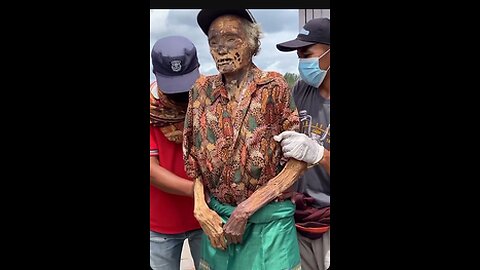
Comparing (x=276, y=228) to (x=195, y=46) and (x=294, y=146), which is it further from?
(x=195, y=46)

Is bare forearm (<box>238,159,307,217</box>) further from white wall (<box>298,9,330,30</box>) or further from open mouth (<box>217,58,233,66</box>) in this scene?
white wall (<box>298,9,330,30</box>)

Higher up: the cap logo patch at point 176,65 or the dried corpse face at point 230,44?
the dried corpse face at point 230,44

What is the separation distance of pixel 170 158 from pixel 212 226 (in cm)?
45

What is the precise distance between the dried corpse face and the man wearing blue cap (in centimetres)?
19

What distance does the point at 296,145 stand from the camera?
3.17 metres

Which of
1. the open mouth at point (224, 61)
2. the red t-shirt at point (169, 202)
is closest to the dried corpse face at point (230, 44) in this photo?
the open mouth at point (224, 61)

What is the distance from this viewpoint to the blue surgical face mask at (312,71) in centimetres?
334

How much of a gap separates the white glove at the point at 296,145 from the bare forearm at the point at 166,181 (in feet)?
1.77

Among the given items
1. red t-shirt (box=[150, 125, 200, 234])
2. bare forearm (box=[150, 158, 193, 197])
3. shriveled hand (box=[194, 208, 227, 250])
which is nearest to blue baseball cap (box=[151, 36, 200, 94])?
red t-shirt (box=[150, 125, 200, 234])

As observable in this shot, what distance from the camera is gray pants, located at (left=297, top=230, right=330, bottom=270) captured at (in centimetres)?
342

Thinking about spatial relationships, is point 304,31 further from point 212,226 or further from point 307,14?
point 212,226

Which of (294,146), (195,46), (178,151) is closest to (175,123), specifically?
(178,151)

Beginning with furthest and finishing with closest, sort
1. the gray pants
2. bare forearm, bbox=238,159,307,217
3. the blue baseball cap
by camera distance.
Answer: the gray pants
the blue baseball cap
bare forearm, bbox=238,159,307,217

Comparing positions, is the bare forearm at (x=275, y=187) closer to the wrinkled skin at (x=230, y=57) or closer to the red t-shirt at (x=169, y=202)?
the wrinkled skin at (x=230, y=57)
